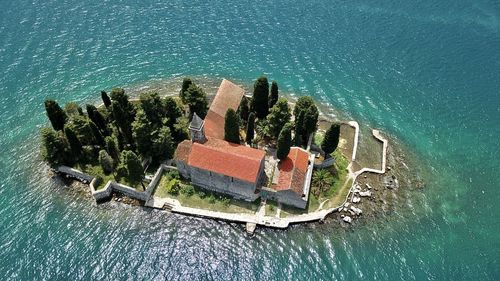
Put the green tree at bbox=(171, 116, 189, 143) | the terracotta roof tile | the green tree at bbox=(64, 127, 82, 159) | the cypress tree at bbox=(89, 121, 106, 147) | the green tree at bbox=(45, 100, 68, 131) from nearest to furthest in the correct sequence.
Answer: the green tree at bbox=(64, 127, 82, 159), the terracotta roof tile, the cypress tree at bbox=(89, 121, 106, 147), the green tree at bbox=(45, 100, 68, 131), the green tree at bbox=(171, 116, 189, 143)

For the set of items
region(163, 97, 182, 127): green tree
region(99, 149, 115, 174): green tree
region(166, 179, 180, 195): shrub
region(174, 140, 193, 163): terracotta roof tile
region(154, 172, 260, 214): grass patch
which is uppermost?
region(163, 97, 182, 127): green tree

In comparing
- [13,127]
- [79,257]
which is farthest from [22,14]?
[79,257]

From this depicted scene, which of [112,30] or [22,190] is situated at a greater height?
[112,30]

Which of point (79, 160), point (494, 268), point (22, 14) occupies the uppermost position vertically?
point (22, 14)

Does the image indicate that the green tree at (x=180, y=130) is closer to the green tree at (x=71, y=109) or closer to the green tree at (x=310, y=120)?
→ the green tree at (x=71, y=109)

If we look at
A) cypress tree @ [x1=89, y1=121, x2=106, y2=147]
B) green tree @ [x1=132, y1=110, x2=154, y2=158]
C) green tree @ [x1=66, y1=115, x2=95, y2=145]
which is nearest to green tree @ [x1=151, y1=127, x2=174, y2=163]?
green tree @ [x1=132, y1=110, x2=154, y2=158]

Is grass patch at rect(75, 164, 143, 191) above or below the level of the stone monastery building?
below

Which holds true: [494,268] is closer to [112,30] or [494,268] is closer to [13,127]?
[13,127]

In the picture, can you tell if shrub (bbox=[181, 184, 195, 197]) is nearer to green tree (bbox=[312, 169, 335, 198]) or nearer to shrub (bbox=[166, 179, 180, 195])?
shrub (bbox=[166, 179, 180, 195])
